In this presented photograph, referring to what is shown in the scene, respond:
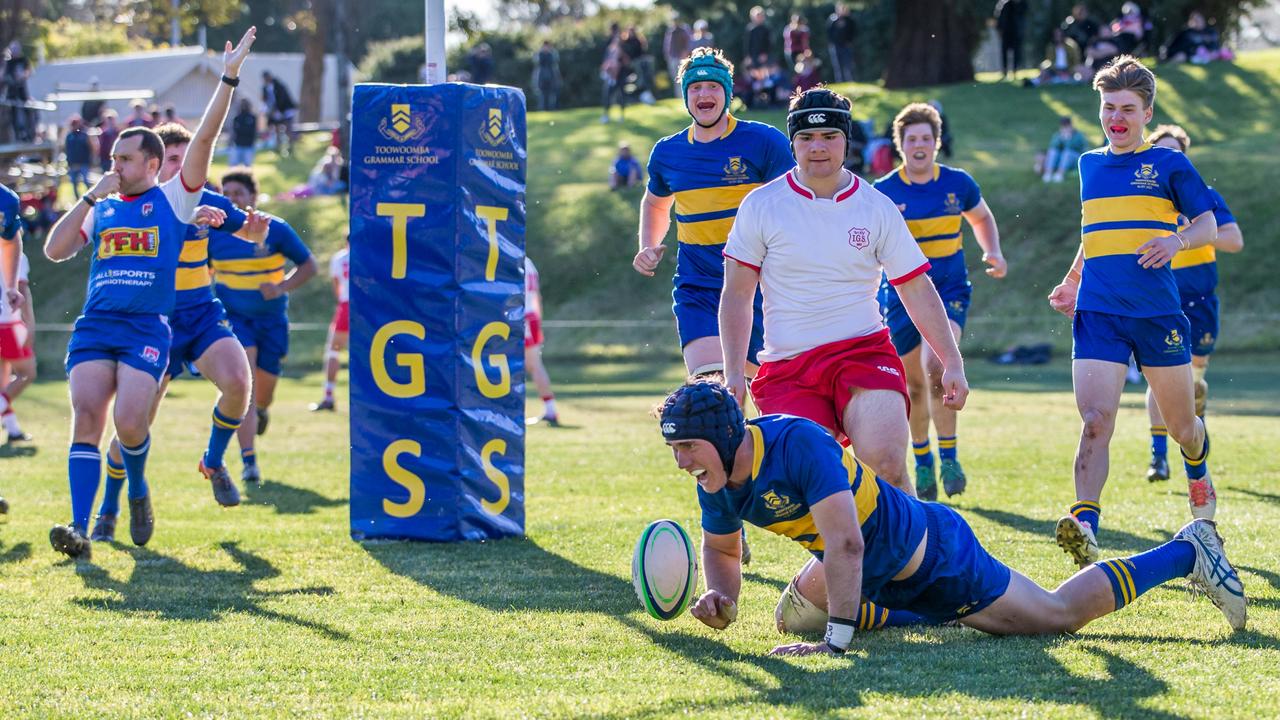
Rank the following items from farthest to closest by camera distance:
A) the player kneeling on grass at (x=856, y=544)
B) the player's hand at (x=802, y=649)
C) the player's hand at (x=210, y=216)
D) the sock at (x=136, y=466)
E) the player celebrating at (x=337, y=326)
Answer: the player celebrating at (x=337, y=326)
the player's hand at (x=210, y=216)
the sock at (x=136, y=466)
the player's hand at (x=802, y=649)
the player kneeling on grass at (x=856, y=544)

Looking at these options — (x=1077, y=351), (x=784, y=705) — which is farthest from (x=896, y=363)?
(x=784, y=705)

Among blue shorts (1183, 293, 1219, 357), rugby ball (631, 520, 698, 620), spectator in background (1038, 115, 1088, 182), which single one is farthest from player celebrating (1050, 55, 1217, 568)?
spectator in background (1038, 115, 1088, 182)

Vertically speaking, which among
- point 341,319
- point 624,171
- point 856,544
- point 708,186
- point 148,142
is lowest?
point 341,319

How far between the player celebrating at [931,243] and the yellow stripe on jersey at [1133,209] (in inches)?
88.0

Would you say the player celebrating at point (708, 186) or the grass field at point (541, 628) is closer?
the grass field at point (541, 628)

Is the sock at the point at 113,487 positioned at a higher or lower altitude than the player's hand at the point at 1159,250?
lower

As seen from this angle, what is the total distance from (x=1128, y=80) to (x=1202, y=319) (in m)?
3.83

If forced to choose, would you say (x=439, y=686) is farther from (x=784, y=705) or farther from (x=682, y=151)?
(x=682, y=151)

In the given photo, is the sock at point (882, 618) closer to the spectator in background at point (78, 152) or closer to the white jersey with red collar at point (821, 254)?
the white jersey with red collar at point (821, 254)

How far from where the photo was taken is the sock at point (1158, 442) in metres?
10.6

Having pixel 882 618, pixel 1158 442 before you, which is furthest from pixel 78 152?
pixel 882 618

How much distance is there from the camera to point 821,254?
21.0 ft

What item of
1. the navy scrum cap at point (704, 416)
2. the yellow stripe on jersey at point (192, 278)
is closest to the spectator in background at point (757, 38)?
the yellow stripe on jersey at point (192, 278)

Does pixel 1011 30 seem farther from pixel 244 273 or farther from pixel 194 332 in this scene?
pixel 194 332
